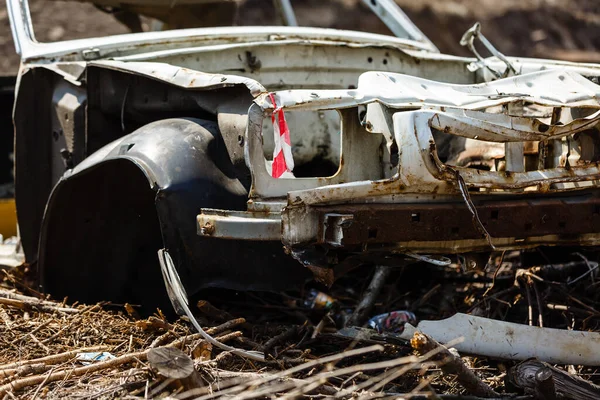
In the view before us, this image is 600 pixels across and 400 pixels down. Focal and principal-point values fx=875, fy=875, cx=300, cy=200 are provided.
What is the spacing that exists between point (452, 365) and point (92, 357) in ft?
4.50

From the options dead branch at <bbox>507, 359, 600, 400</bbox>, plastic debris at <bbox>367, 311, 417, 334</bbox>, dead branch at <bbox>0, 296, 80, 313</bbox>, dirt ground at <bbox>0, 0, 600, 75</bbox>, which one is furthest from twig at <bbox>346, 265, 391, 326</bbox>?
dirt ground at <bbox>0, 0, 600, 75</bbox>

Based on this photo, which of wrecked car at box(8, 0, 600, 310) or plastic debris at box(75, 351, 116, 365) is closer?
wrecked car at box(8, 0, 600, 310)

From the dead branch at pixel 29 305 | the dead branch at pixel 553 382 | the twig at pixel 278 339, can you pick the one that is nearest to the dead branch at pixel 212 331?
the twig at pixel 278 339

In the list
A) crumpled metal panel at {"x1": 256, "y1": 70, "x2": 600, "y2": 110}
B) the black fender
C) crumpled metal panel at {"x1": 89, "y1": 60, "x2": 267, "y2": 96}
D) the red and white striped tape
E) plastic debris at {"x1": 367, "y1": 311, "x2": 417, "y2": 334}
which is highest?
crumpled metal panel at {"x1": 89, "y1": 60, "x2": 267, "y2": 96}

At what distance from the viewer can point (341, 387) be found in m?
3.00

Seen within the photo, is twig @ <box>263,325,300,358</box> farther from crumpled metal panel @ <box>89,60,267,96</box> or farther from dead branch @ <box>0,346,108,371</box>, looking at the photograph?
crumpled metal panel @ <box>89,60,267,96</box>

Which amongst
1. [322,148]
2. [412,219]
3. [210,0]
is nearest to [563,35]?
[210,0]

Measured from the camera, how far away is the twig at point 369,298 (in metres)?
4.03

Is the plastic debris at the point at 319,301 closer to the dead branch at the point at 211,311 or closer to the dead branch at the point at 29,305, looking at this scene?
the dead branch at the point at 211,311

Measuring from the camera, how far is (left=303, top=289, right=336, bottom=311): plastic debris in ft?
13.8

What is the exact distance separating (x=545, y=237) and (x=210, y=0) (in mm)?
2934

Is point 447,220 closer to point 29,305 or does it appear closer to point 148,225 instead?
point 148,225

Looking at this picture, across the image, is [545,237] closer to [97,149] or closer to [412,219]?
[412,219]

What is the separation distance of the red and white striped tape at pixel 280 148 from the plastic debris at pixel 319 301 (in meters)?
1.14
